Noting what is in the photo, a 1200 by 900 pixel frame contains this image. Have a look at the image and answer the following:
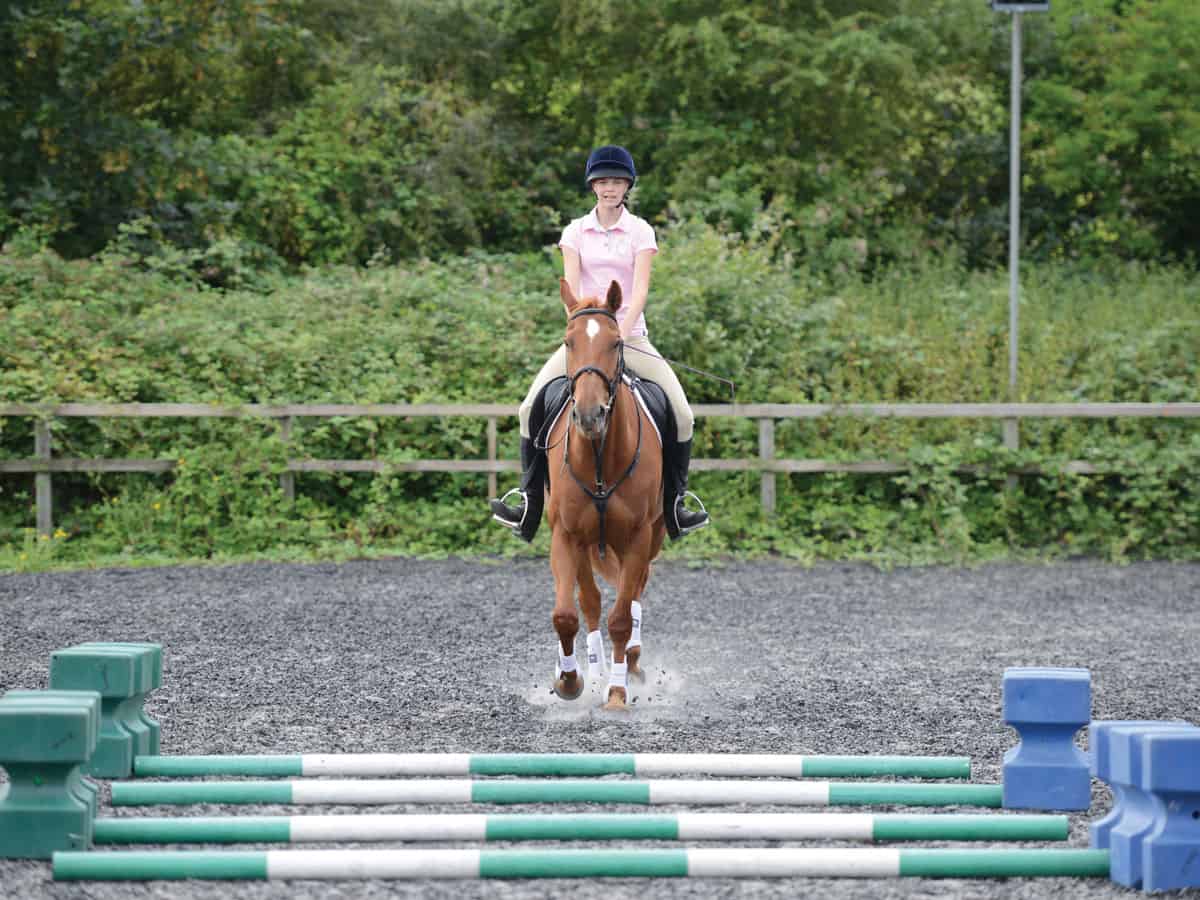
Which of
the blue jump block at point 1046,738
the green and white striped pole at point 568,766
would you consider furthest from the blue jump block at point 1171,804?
the green and white striped pole at point 568,766

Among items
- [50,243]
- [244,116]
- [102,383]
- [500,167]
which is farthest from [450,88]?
[102,383]

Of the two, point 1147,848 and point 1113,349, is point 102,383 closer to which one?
point 1113,349

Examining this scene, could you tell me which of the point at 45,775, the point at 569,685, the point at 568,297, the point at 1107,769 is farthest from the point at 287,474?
the point at 1107,769

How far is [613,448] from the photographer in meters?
6.94

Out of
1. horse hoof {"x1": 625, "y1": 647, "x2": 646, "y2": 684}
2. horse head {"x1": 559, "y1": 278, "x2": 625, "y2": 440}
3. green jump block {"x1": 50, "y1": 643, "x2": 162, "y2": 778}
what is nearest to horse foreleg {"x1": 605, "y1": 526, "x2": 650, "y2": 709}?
horse hoof {"x1": 625, "y1": 647, "x2": 646, "y2": 684}

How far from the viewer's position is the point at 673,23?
23.0 meters

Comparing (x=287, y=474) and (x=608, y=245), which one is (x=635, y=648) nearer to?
(x=608, y=245)

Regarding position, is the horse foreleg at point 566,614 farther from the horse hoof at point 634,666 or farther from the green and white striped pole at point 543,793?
the green and white striped pole at point 543,793

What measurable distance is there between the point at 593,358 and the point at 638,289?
2.75ft

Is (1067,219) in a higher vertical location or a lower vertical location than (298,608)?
higher

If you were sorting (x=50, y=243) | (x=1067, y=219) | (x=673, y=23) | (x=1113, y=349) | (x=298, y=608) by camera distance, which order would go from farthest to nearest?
(x=1067, y=219)
(x=673, y=23)
(x=50, y=243)
(x=1113, y=349)
(x=298, y=608)

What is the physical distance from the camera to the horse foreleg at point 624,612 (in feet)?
23.1

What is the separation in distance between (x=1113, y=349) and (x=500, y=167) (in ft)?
40.8

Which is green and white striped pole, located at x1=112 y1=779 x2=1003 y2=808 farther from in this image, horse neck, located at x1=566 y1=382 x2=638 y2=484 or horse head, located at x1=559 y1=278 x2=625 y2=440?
horse neck, located at x1=566 y1=382 x2=638 y2=484
